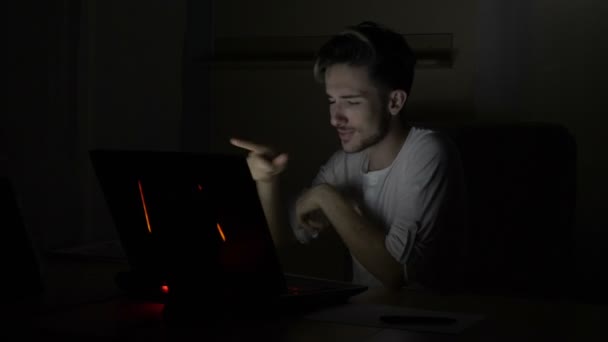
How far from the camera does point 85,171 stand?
272 cm

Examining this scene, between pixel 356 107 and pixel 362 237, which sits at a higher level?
pixel 356 107

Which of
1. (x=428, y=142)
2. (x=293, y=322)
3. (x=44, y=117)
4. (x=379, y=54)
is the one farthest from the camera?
(x=44, y=117)

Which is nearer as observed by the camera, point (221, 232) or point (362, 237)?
point (221, 232)

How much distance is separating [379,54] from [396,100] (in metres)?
0.13

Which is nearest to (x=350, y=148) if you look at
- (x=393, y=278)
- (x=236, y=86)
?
(x=393, y=278)

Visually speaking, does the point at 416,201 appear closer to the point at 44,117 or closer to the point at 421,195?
the point at 421,195

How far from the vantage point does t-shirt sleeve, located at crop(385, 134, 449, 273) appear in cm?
202

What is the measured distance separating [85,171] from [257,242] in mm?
1566

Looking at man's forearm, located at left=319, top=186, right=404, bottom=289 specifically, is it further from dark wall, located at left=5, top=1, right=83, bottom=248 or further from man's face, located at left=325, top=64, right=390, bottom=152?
dark wall, located at left=5, top=1, right=83, bottom=248

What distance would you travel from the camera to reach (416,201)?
6.69 ft

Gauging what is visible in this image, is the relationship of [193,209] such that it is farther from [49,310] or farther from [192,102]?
[192,102]

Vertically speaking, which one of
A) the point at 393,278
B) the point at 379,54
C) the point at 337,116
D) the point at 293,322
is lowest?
the point at 393,278

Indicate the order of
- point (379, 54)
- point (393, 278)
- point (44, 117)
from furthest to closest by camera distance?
point (44, 117) < point (379, 54) < point (393, 278)

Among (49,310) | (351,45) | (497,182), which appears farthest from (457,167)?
(49,310)
